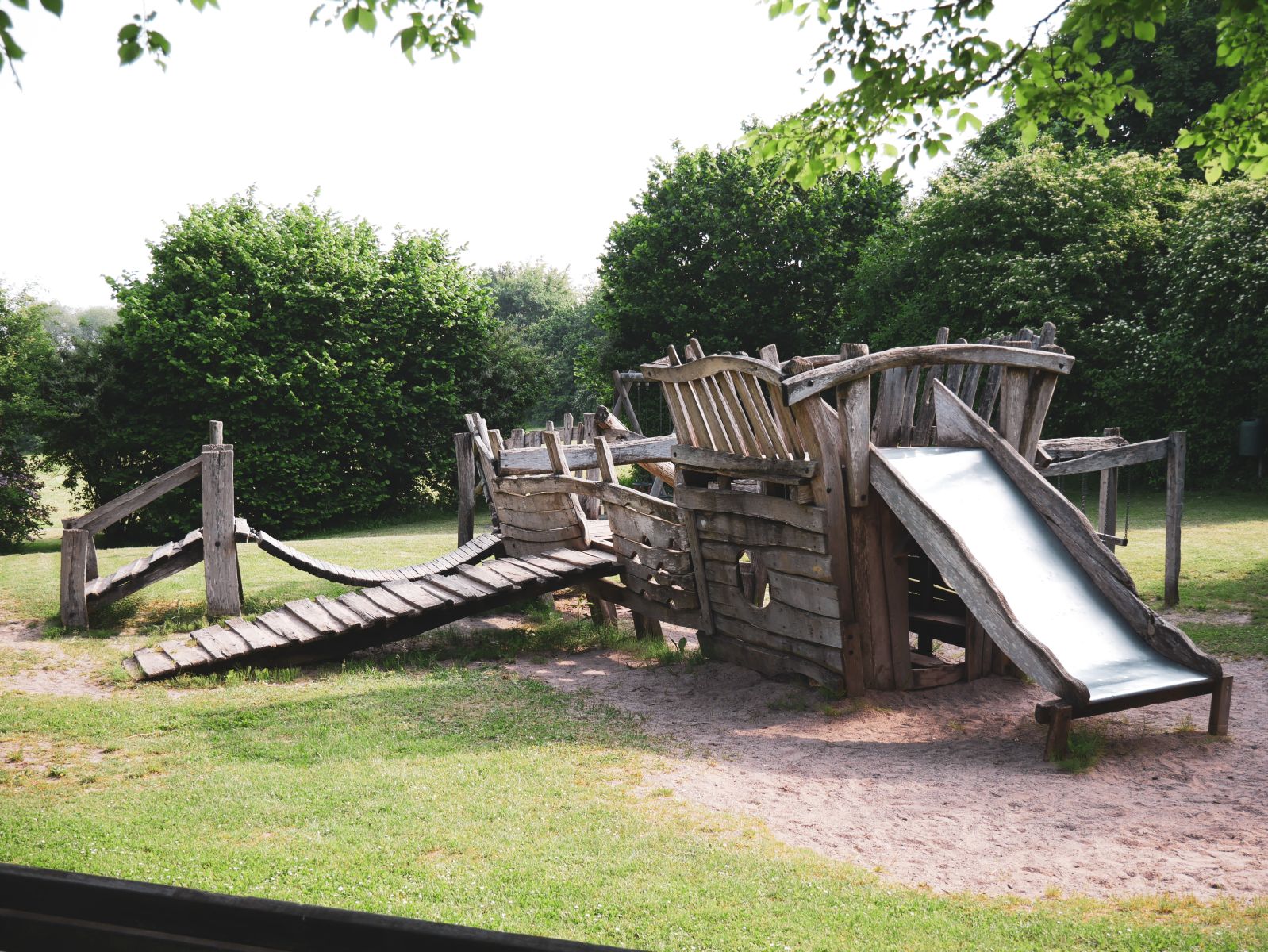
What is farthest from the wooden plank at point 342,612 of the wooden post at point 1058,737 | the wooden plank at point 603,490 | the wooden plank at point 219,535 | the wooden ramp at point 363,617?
the wooden post at point 1058,737

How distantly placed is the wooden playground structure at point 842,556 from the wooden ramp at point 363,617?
0.03m

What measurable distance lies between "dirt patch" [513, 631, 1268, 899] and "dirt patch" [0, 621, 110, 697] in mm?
4253

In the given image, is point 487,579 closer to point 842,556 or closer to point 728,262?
point 842,556

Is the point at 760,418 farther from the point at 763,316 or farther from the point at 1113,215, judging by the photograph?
the point at 763,316

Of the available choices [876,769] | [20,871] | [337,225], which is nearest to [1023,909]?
[876,769]

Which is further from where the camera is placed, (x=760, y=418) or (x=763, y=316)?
(x=763, y=316)

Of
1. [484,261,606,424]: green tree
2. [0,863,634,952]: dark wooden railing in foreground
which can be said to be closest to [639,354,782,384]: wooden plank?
[0,863,634,952]: dark wooden railing in foreground

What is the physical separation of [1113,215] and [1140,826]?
21.7 m

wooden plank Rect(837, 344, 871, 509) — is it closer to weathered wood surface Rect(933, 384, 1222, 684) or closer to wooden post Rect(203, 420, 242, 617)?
weathered wood surface Rect(933, 384, 1222, 684)

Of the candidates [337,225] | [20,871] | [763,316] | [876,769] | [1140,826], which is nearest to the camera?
[20,871]

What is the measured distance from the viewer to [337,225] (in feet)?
81.1

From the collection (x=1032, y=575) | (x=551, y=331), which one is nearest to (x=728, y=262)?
(x=1032, y=575)

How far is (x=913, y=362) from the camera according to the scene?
22.4 ft

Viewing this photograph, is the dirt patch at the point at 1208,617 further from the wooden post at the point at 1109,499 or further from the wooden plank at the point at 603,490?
the wooden plank at the point at 603,490
